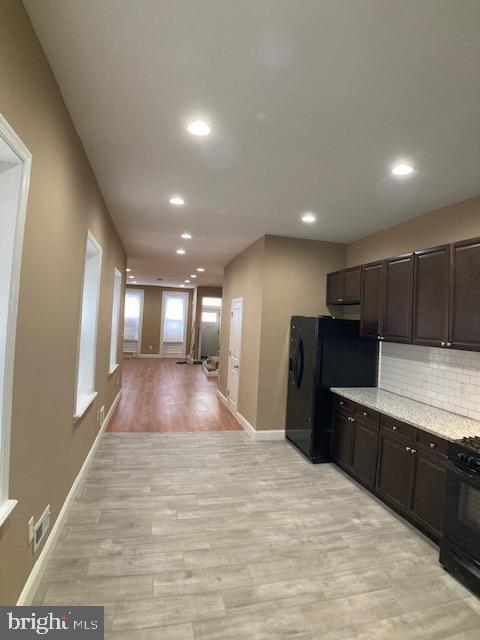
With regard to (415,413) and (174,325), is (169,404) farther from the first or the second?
(174,325)

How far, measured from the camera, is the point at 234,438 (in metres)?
4.56

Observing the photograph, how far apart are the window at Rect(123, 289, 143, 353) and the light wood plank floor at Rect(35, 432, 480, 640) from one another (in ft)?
31.5

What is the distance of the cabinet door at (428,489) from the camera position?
2.38 m

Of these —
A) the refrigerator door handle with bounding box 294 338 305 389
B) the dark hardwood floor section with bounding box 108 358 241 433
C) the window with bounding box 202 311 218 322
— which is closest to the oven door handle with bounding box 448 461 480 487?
the refrigerator door handle with bounding box 294 338 305 389

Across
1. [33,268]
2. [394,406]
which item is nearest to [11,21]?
[33,268]

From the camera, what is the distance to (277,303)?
457cm

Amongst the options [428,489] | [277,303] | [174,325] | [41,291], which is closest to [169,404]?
[277,303]

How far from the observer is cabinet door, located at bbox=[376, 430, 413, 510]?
2.69 metres

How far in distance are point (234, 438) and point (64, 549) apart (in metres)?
2.63

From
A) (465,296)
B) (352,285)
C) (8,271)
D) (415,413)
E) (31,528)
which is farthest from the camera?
(352,285)

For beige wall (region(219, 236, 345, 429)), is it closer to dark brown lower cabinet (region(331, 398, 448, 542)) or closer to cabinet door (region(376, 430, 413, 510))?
dark brown lower cabinet (region(331, 398, 448, 542))

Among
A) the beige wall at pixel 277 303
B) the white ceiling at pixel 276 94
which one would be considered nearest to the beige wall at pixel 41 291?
the white ceiling at pixel 276 94

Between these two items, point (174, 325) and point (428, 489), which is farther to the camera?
point (174, 325)

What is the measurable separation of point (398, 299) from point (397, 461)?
1.54 m
